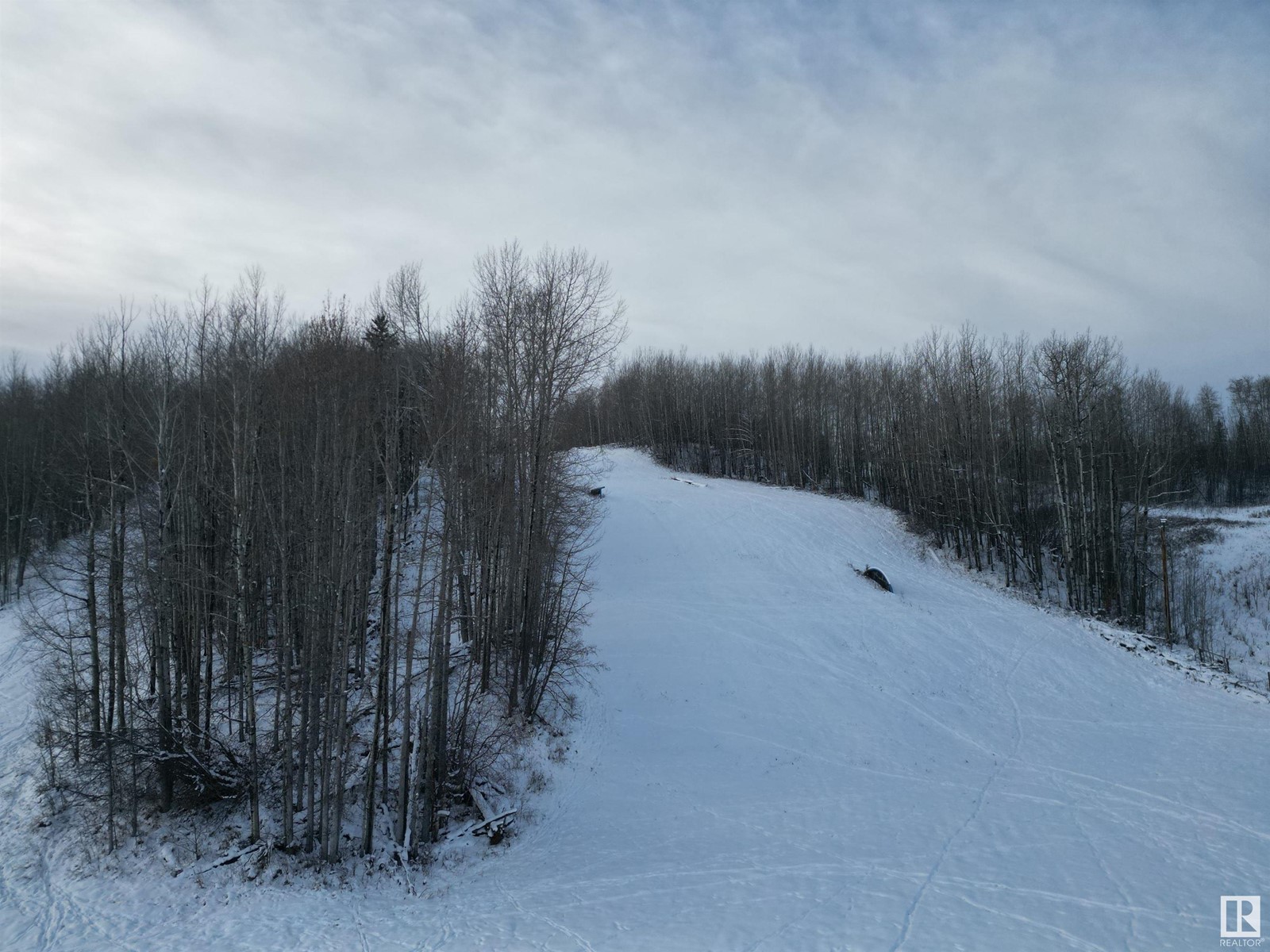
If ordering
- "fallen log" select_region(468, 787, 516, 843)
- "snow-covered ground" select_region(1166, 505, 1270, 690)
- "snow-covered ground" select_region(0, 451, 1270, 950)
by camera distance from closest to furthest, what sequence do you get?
"snow-covered ground" select_region(0, 451, 1270, 950), "fallen log" select_region(468, 787, 516, 843), "snow-covered ground" select_region(1166, 505, 1270, 690)

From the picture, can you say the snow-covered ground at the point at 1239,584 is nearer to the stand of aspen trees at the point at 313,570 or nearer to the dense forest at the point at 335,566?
the dense forest at the point at 335,566

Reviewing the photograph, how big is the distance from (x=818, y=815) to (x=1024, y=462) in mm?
27790

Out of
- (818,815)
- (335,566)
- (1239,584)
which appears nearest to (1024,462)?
(1239,584)

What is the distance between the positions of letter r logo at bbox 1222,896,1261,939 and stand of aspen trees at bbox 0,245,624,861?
44.4ft

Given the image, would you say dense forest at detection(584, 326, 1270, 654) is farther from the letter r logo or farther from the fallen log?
the letter r logo

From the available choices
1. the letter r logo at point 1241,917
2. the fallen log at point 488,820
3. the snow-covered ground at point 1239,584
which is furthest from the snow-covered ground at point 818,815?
the snow-covered ground at point 1239,584

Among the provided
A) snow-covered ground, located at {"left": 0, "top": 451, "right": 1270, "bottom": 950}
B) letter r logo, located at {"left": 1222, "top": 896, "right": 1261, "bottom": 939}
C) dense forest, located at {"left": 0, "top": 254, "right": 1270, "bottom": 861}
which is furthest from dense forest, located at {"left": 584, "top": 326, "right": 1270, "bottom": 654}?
letter r logo, located at {"left": 1222, "top": 896, "right": 1261, "bottom": 939}

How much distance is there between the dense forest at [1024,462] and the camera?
3006 centimetres

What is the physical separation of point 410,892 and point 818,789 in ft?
29.8

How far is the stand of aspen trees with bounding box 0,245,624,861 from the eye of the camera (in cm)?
1300

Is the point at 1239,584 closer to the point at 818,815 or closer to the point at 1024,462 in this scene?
the point at 1024,462


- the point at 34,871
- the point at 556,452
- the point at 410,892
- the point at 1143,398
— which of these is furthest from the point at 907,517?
the point at 34,871

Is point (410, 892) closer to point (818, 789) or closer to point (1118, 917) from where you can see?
point (818, 789)

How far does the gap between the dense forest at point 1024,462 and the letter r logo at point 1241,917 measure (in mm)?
18503
